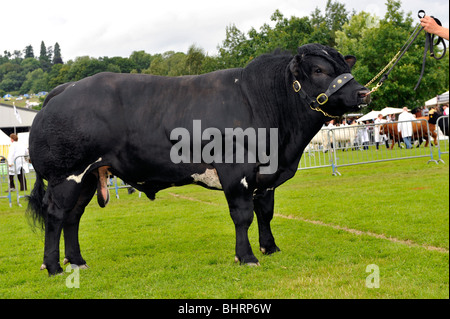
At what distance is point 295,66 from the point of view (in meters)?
5.62

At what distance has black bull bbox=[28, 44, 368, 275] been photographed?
Result: 5.69 metres

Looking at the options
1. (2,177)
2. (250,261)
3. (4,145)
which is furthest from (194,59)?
(250,261)

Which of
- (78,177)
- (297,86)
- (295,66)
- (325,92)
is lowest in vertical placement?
(78,177)

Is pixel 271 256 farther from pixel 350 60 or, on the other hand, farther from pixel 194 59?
pixel 194 59

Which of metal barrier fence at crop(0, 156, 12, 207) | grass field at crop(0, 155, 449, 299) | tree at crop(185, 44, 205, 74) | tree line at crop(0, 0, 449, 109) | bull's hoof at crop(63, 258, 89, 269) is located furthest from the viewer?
tree at crop(185, 44, 205, 74)

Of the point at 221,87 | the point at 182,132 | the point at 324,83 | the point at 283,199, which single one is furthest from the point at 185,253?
the point at 283,199

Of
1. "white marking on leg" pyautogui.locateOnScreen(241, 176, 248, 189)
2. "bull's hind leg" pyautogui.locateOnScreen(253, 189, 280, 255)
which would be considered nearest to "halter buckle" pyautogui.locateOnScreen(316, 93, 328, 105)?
"white marking on leg" pyautogui.locateOnScreen(241, 176, 248, 189)

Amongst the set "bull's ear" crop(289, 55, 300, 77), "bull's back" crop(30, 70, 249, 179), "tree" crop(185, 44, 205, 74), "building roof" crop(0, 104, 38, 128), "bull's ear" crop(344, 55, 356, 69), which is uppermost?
"tree" crop(185, 44, 205, 74)

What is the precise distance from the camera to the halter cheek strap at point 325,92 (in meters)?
5.43

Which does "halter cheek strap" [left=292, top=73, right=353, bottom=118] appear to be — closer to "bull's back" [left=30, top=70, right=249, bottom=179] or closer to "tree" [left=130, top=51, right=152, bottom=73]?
"bull's back" [left=30, top=70, right=249, bottom=179]

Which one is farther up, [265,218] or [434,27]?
[434,27]

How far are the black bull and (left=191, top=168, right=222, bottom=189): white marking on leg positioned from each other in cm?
1

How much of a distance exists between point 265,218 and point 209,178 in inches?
41.3

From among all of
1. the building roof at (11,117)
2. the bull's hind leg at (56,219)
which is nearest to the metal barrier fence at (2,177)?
the bull's hind leg at (56,219)
